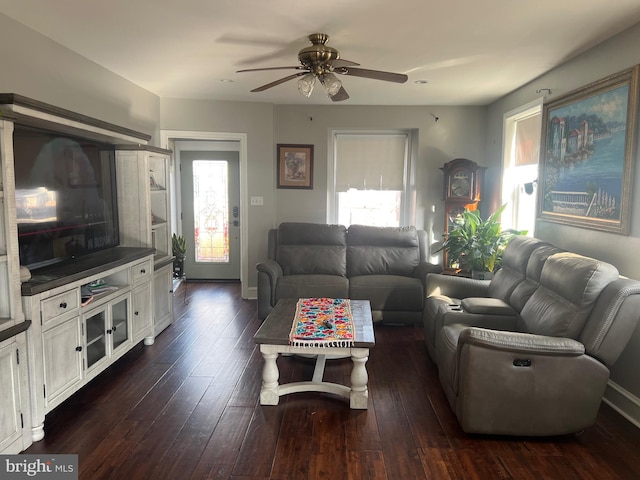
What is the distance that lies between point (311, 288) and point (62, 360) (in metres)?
2.40

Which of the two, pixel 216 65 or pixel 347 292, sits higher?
pixel 216 65

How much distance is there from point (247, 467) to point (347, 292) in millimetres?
2509

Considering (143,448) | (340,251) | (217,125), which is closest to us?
(143,448)

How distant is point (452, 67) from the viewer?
3799 mm

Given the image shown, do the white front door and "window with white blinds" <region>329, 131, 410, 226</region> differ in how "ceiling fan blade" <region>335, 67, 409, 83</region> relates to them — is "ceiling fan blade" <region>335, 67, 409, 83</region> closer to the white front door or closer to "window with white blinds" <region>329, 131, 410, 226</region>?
"window with white blinds" <region>329, 131, 410, 226</region>

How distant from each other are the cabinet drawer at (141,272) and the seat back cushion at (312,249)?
1.54m

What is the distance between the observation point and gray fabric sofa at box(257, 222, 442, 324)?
4523 mm

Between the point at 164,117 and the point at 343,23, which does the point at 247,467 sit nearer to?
the point at 343,23

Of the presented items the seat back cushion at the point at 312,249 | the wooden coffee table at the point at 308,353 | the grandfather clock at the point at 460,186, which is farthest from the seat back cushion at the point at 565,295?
the seat back cushion at the point at 312,249

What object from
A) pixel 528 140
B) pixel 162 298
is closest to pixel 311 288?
pixel 162 298

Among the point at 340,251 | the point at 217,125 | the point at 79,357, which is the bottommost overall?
the point at 79,357

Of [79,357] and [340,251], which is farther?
[340,251]

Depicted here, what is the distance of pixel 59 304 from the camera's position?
259 centimetres

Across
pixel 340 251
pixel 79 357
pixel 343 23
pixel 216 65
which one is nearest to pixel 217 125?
pixel 216 65
